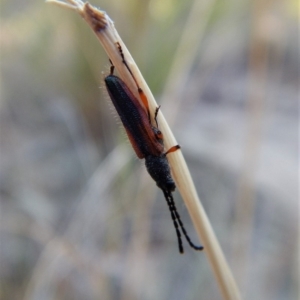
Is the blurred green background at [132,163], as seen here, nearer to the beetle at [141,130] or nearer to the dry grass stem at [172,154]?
the beetle at [141,130]

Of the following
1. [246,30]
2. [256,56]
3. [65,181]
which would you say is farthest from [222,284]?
[246,30]

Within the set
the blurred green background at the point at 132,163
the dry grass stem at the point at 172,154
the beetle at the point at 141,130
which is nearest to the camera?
the dry grass stem at the point at 172,154

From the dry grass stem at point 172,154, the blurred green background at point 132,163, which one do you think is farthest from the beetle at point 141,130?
the blurred green background at point 132,163

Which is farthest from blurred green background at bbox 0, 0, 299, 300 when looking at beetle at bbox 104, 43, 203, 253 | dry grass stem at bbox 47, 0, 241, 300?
dry grass stem at bbox 47, 0, 241, 300

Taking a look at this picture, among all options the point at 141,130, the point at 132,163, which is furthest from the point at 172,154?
the point at 132,163

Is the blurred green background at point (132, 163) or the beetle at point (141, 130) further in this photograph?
the blurred green background at point (132, 163)
